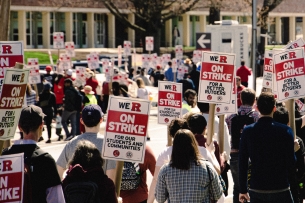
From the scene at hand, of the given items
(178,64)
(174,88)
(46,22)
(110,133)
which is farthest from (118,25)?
(110,133)

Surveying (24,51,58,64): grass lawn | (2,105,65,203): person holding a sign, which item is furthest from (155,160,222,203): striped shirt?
(24,51,58,64): grass lawn

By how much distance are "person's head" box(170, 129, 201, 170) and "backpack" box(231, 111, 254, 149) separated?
133 inches

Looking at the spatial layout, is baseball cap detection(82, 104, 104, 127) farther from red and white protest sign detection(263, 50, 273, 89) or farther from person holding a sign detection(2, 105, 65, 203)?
red and white protest sign detection(263, 50, 273, 89)

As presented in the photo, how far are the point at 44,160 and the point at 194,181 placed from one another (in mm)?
1283

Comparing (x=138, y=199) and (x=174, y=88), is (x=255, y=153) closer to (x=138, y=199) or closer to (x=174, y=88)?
(x=138, y=199)

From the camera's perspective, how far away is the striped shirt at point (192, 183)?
6652 mm

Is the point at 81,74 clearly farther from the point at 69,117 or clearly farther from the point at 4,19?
the point at 4,19

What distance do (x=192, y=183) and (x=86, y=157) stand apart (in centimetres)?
96

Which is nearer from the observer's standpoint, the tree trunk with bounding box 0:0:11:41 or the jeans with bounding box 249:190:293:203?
the jeans with bounding box 249:190:293:203

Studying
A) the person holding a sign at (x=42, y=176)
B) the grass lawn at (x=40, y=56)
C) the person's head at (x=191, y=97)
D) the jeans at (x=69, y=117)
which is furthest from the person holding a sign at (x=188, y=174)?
the grass lawn at (x=40, y=56)

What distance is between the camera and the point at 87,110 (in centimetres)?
751

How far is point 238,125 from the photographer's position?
10023mm

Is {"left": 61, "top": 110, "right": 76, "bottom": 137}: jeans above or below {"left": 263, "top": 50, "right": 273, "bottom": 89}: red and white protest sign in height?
below

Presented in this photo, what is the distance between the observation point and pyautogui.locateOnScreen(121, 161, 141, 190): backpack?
783cm
